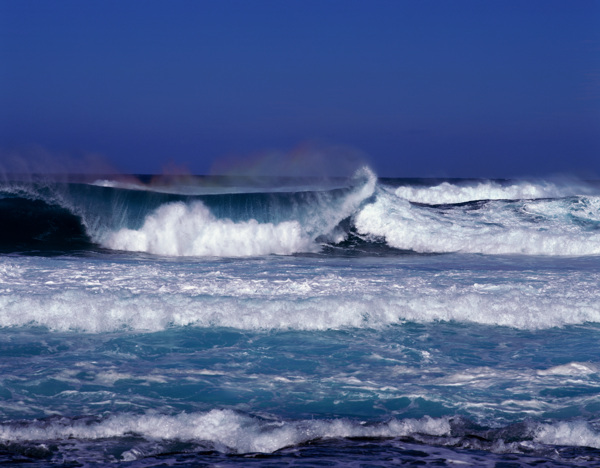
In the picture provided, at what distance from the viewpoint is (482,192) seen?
127 ft

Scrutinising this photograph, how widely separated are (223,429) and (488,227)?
14797 millimetres

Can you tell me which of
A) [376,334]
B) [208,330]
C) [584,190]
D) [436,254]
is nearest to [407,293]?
[376,334]

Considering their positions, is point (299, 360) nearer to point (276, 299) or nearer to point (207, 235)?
point (276, 299)

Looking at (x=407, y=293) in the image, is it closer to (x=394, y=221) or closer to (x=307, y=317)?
(x=307, y=317)

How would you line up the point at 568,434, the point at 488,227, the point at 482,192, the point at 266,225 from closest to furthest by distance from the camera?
the point at 568,434
the point at 266,225
the point at 488,227
the point at 482,192

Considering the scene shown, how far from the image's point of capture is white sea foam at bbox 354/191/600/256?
15250mm

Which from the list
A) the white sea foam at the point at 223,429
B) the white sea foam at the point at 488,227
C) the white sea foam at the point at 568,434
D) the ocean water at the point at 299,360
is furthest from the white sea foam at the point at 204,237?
the white sea foam at the point at 568,434

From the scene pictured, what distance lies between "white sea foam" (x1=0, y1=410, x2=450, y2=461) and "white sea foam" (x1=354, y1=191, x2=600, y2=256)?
37.1 ft

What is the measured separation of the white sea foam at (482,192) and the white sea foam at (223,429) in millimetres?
32475

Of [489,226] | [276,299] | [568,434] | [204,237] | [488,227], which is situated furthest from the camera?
[489,226]

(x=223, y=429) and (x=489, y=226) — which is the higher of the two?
(x=489, y=226)

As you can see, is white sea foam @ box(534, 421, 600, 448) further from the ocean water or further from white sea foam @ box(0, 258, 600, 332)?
white sea foam @ box(0, 258, 600, 332)

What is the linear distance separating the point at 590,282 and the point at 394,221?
8.25m

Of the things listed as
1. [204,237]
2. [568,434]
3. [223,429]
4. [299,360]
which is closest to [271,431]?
[223,429]
